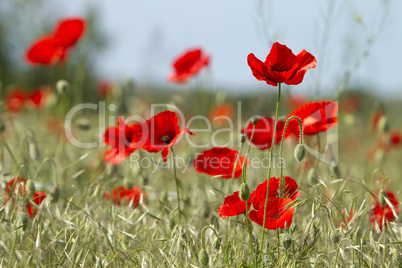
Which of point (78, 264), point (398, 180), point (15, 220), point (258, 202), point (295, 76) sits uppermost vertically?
point (295, 76)

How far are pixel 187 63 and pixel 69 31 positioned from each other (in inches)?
29.9

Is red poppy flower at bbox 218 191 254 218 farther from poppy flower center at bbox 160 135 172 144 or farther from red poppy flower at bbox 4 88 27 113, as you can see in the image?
red poppy flower at bbox 4 88 27 113

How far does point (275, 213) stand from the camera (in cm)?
154

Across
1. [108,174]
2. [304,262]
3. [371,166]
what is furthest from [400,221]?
[371,166]

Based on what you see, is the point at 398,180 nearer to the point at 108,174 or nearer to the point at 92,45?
the point at 108,174

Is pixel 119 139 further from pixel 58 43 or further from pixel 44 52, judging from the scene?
pixel 44 52

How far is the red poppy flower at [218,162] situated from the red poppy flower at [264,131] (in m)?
0.14

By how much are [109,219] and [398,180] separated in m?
2.78

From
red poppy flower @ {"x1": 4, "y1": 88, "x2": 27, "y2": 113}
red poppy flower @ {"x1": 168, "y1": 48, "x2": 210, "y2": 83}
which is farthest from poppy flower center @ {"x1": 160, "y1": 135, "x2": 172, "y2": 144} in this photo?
red poppy flower @ {"x1": 4, "y1": 88, "x2": 27, "y2": 113}

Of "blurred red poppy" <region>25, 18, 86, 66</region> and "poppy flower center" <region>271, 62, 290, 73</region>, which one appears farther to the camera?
"blurred red poppy" <region>25, 18, 86, 66</region>

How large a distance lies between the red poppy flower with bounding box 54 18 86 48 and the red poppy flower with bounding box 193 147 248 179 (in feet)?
5.55

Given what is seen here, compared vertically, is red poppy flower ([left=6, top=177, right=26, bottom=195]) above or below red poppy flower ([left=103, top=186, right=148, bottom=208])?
above

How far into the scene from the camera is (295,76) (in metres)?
1.52

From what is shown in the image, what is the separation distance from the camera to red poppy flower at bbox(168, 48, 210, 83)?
3.10 meters
